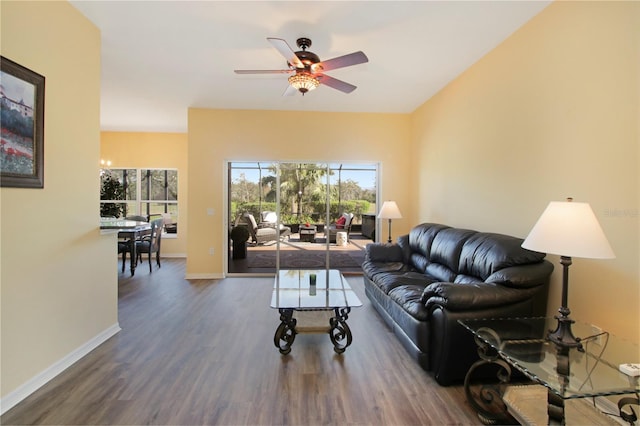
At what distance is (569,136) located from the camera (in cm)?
224

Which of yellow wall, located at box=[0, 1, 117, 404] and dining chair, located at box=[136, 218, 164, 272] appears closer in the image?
yellow wall, located at box=[0, 1, 117, 404]

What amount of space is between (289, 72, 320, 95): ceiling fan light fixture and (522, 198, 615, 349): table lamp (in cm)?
222

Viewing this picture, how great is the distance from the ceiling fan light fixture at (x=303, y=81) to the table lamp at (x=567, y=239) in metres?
2.22

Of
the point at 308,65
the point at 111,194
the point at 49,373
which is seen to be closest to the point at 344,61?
the point at 308,65

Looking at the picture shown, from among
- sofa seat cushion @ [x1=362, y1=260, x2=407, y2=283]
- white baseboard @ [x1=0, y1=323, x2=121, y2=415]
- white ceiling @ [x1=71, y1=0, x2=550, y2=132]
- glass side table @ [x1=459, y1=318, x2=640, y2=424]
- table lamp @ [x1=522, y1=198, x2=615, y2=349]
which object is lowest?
white baseboard @ [x1=0, y1=323, x2=121, y2=415]

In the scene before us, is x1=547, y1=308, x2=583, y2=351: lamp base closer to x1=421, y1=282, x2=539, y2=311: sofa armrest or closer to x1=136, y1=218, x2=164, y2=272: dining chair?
x1=421, y1=282, x2=539, y2=311: sofa armrest

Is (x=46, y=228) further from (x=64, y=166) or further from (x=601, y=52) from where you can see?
(x=601, y=52)

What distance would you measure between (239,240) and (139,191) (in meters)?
3.09

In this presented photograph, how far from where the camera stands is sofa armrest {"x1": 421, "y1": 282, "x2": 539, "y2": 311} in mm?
2084

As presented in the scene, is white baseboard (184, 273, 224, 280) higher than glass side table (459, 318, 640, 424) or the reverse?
the reverse

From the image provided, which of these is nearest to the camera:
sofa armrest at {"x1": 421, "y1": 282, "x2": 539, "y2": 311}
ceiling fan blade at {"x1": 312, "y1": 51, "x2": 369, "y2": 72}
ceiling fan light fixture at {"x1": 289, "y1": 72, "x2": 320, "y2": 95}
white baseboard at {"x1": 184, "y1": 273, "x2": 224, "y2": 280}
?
sofa armrest at {"x1": 421, "y1": 282, "x2": 539, "y2": 311}

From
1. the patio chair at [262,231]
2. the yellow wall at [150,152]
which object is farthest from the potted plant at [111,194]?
the patio chair at [262,231]

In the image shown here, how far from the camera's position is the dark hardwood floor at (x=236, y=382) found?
71.4 inches

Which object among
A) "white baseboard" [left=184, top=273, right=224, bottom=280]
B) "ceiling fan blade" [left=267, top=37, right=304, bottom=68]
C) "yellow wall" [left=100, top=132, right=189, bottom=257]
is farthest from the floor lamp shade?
"yellow wall" [left=100, top=132, right=189, bottom=257]
